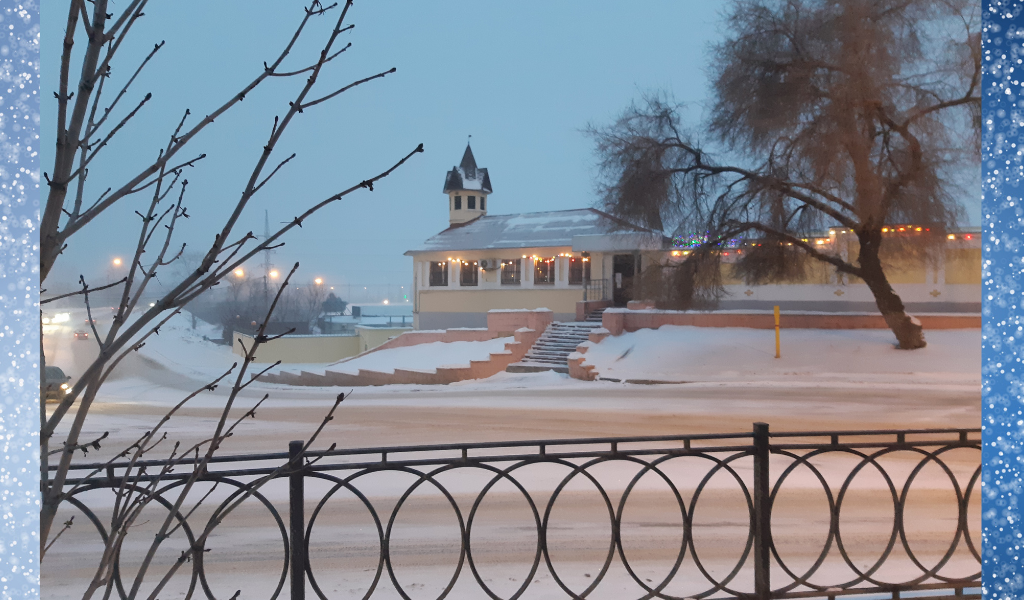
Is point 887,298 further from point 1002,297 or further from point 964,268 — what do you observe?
point 1002,297

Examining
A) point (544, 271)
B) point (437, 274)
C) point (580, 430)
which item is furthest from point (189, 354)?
point (580, 430)

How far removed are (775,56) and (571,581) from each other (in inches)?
646

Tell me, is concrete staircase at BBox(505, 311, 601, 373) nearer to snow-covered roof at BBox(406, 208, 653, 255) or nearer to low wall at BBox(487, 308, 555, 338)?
low wall at BBox(487, 308, 555, 338)

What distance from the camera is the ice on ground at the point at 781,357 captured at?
57.1ft

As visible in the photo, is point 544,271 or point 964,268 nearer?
point 964,268

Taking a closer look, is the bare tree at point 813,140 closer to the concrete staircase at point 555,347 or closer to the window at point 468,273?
the concrete staircase at point 555,347

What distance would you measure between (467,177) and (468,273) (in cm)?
881

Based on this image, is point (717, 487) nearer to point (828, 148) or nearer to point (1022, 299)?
point (1022, 299)

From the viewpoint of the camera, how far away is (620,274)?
93.7 feet

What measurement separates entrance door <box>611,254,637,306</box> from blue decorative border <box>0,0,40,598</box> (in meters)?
26.9

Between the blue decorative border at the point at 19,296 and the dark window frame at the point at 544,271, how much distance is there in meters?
28.4

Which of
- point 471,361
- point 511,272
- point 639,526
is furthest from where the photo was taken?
point 511,272

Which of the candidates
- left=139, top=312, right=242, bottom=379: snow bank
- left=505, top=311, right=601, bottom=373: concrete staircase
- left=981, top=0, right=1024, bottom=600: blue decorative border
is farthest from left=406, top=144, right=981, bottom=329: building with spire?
left=981, top=0, right=1024, bottom=600: blue decorative border

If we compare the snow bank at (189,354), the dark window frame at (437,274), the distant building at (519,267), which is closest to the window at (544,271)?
the distant building at (519,267)
